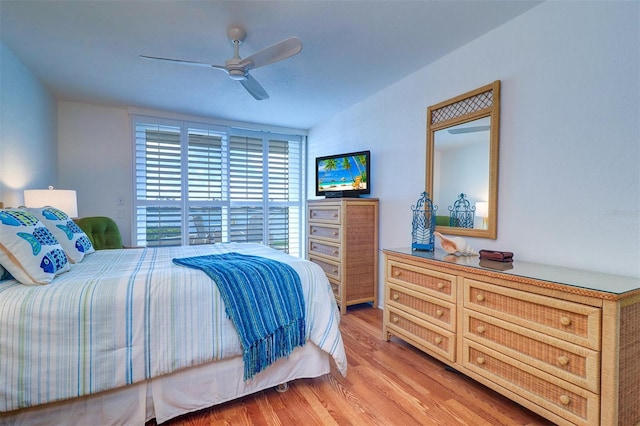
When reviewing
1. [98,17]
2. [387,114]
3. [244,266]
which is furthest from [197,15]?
[387,114]

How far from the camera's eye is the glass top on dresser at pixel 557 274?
1.32m

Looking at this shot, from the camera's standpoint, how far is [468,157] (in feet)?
7.74

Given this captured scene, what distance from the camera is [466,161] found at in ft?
7.79

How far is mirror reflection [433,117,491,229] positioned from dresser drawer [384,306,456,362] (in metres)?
0.83

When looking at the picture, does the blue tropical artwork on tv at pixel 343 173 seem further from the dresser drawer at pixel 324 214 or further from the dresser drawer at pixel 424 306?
the dresser drawer at pixel 424 306

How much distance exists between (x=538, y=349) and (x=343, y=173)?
8.50 feet

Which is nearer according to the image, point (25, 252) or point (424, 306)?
point (25, 252)

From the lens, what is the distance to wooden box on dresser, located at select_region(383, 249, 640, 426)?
4.14 feet

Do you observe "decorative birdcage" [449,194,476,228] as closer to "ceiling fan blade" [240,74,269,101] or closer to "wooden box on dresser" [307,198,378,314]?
"wooden box on dresser" [307,198,378,314]

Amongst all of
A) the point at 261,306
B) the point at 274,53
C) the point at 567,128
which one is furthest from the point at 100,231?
the point at 567,128

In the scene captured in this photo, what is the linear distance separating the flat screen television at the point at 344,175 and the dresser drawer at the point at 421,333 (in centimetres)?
148

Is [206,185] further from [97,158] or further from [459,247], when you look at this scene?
[459,247]

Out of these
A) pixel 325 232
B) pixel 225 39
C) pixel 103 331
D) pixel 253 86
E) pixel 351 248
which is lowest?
pixel 103 331

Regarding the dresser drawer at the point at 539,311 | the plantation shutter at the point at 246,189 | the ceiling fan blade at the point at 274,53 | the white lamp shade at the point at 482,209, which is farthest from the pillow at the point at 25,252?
the plantation shutter at the point at 246,189
